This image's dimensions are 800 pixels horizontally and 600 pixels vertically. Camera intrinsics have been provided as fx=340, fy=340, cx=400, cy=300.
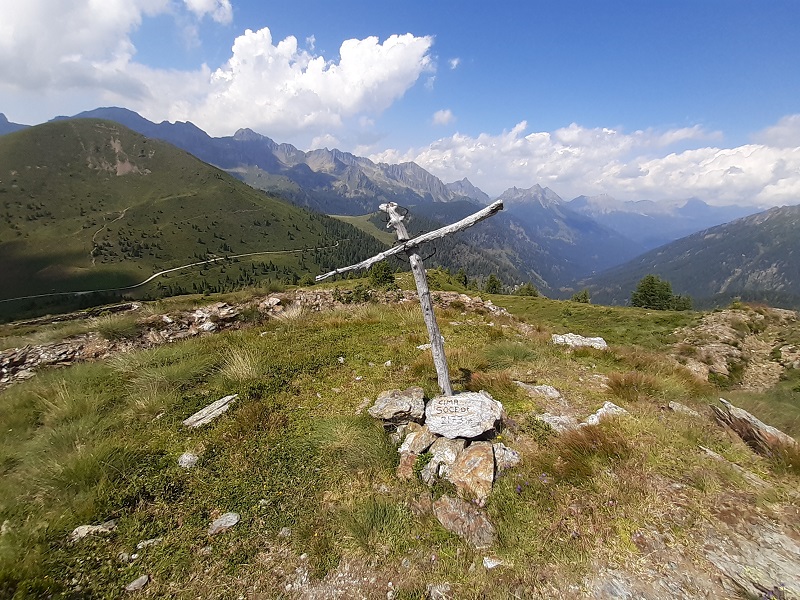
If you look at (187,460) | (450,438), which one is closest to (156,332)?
(187,460)

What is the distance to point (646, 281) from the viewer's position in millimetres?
69562

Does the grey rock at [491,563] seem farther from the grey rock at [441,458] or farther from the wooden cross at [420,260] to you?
the wooden cross at [420,260]

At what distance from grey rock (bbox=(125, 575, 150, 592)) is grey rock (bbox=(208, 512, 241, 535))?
0.78m

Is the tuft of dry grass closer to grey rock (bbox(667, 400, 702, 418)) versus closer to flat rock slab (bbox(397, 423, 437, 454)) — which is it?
grey rock (bbox(667, 400, 702, 418))

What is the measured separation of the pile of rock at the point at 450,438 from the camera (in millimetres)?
5562

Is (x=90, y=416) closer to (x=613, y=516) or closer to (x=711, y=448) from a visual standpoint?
(x=613, y=516)

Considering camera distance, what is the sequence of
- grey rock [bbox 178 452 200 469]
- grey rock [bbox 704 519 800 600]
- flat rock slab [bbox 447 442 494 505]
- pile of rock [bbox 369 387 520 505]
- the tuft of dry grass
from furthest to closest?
the tuft of dry grass < grey rock [bbox 178 452 200 469] < pile of rock [bbox 369 387 520 505] < flat rock slab [bbox 447 442 494 505] < grey rock [bbox 704 519 800 600]

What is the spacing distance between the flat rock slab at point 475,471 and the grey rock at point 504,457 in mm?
166

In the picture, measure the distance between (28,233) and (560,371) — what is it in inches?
11375

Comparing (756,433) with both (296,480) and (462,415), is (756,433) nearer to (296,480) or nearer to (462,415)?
(462,415)

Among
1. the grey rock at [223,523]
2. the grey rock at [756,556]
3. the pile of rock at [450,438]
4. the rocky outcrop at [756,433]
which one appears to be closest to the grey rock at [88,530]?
the grey rock at [223,523]

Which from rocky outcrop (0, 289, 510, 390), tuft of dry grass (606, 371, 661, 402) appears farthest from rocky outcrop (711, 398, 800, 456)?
rocky outcrop (0, 289, 510, 390)

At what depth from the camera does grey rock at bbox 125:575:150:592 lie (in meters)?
4.05

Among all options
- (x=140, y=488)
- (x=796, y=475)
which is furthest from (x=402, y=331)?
(x=796, y=475)
